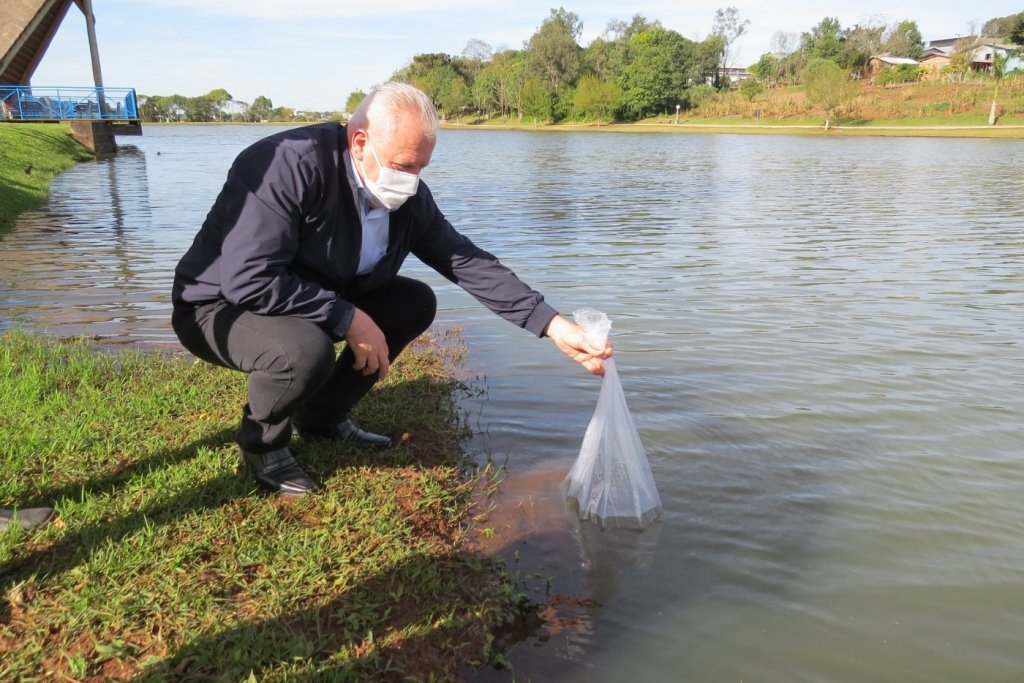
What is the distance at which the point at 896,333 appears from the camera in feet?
18.9

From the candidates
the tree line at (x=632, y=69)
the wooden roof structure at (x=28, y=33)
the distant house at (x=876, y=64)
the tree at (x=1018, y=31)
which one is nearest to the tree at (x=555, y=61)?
the tree line at (x=632, y=69)

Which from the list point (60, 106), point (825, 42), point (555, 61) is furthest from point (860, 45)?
point (60, 106)

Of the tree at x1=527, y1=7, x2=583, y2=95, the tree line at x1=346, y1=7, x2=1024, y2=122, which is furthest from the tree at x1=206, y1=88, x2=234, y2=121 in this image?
the tree at x1=527, y1=7, x2=583, y2=95

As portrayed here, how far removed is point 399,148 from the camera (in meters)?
2.59

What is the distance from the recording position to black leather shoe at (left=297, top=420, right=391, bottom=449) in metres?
3.38

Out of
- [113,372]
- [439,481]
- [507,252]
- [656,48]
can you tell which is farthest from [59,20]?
[656,48]

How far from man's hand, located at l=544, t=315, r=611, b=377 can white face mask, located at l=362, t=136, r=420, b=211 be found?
2.57 feet

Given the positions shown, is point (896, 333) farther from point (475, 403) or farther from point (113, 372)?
point (113, 372)

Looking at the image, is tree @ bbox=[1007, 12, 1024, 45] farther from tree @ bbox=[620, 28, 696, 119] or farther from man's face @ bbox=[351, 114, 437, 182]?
man's face @ bbox=[351, 114, 437, 182]

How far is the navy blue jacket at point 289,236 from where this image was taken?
2543mm

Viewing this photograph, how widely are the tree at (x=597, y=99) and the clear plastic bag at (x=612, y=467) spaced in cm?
7823

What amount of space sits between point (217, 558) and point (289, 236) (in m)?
1.11

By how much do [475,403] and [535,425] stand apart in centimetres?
46

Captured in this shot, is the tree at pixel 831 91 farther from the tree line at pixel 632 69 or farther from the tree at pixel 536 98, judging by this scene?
the tree at pixel 536 98
